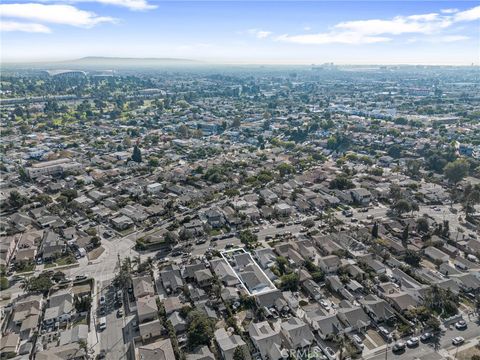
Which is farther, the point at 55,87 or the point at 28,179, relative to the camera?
the point at 55,87

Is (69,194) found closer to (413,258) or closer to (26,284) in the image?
(26,284)

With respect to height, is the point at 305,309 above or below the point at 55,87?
below

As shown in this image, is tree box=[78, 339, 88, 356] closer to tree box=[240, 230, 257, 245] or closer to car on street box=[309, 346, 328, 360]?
car on street box=[309, 346, 328, 360]

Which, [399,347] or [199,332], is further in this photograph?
[199,332]

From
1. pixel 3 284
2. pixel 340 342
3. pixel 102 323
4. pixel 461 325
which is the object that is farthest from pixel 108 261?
pixel 461 325

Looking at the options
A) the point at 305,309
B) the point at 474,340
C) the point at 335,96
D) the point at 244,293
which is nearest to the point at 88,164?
the point at 244,293

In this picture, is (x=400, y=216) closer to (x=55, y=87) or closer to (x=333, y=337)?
(x=333, y=337)

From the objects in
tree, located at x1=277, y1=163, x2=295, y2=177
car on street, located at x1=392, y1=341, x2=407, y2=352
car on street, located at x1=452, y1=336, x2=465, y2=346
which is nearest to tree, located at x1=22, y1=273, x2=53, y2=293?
car on street, located at x1=392, y1=341, x2=407, y2=352

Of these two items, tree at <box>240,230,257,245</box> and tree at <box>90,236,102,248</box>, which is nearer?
tree at <box>90,236,102,248</box>

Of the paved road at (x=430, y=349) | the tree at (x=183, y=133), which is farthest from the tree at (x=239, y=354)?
the tree at (x=183, y=133)

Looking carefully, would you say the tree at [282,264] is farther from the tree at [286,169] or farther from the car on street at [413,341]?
the tree at [286,169]

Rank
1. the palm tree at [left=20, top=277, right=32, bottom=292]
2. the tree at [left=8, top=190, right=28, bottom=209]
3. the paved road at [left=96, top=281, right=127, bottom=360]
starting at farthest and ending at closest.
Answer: the tree at [left=8, top=190, right=28, bottom=209], the palm tree at [left=20, top=277, right=32, bottom=292], the paved road at [left=96, top=281, right=127, bottom=360]
